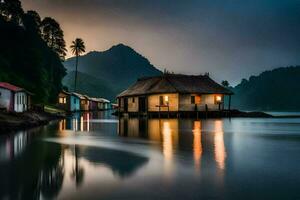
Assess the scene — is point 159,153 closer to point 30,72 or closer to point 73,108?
point 30,72

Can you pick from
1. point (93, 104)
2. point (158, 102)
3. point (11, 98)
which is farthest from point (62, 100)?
point (11, 98)

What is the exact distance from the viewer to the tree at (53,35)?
108000 mm

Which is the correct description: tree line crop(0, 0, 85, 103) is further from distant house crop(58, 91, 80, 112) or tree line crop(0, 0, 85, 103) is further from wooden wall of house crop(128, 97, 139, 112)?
wooden wall of house crop(128, 97, 139, 112)

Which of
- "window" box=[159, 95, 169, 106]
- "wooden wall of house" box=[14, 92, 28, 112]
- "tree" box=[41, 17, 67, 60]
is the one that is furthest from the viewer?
"tree" box=[41, 17, 67, 60]

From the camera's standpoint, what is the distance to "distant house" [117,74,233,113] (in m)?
62.1

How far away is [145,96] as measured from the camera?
2566 inches

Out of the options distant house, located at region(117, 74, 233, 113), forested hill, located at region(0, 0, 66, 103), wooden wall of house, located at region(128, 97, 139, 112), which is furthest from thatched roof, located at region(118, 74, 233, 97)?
forested hill, located at region(0, 0, 66, 103)

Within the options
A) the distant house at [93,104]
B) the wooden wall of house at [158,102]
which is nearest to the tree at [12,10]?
the distant house at [93,104]

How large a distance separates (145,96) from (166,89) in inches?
202

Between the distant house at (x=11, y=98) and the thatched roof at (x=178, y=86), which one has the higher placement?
the thatched roof at (x=178, y=86)

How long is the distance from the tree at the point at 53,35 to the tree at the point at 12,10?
501 inches

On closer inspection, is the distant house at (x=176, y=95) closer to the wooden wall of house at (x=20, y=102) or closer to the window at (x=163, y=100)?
the window at (x=163, y=100)

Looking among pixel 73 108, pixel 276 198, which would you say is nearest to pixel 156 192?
pixel 276 198

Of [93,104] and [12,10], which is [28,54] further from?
[93,104]
